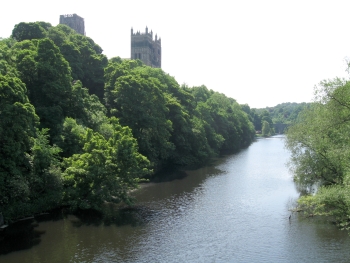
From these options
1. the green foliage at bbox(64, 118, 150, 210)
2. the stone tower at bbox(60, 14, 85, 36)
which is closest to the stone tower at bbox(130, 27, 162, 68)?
the stone tower at bbox(60, 14, 85, 36)

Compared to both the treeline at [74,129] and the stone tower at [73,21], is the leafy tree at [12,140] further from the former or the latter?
the stone tower at [73,21]

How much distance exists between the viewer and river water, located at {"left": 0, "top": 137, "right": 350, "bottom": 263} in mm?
23766

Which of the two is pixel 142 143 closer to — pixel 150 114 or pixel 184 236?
pixel 150 114

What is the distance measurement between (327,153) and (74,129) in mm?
24016

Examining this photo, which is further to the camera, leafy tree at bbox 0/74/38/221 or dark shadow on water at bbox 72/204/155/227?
dark shadow on water at bbox 72/204/155/227

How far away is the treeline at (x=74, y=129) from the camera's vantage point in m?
28.2

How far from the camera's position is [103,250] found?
80.7 feet

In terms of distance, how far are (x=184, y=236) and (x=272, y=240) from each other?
637 cm

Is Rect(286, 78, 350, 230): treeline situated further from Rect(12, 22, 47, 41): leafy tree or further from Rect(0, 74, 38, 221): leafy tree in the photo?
Rect(12, 22, 47, 41): leafy tree

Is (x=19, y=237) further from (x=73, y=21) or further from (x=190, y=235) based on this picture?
(x=73, y=21)

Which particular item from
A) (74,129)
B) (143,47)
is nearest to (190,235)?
(74,129)

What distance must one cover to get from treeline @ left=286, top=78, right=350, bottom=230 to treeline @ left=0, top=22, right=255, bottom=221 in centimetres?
1510

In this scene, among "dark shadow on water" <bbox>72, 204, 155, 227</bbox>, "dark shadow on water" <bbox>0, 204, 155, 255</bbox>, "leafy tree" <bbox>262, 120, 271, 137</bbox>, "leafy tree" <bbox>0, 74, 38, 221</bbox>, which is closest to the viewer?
"dark shadow on water" <bbox>0, 204, 155, 255</bbox>

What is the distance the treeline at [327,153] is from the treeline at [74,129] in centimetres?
A: 1510
